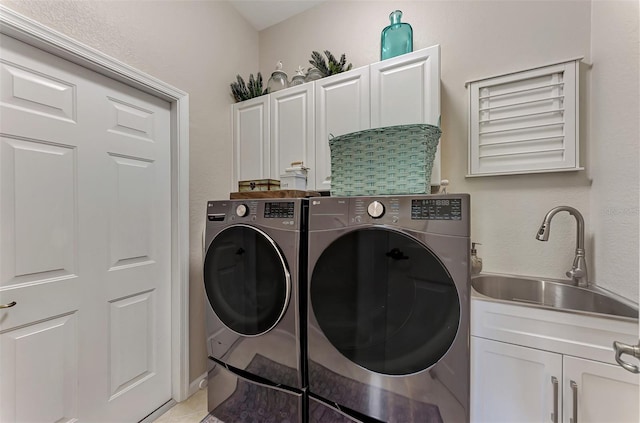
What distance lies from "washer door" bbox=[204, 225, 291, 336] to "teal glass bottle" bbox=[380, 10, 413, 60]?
142 cm

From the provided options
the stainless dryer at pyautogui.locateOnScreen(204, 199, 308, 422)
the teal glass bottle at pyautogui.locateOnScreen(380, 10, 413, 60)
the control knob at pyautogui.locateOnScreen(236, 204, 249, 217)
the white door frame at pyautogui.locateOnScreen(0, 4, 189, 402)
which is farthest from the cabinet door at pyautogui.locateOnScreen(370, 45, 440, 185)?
the white door frame at pyautogui.locateOnScreen(0, 4, 189, 402)

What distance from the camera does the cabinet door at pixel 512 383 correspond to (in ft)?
3.33

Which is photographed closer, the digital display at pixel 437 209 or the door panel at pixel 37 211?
the digital display at pixel 437 209

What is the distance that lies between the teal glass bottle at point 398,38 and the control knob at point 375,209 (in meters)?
1.16

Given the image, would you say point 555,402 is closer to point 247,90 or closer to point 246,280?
point 246,280

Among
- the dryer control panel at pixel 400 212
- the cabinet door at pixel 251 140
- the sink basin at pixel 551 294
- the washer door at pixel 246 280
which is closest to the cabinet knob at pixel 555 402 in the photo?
the sink basin at pixel 551 294

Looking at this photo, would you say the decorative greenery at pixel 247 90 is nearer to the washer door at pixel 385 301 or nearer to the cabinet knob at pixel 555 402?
the washer door at pixel 385 301

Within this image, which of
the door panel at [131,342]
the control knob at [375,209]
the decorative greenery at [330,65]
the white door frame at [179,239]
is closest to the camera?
the control knob at [375,209]

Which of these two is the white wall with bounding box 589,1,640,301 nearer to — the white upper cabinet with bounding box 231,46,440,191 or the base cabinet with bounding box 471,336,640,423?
the base cabinet with bounding box 471,336,640,423

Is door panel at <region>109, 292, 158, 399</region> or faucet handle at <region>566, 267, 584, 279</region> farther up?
faucet handle at <region>566, 267, 584, 279</region>

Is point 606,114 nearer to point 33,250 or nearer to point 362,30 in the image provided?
point 362,30

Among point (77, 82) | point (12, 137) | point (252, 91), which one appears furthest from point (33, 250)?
point (252, 91)

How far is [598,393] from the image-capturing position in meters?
0.95

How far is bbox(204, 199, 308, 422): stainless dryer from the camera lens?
1190 millimetres
